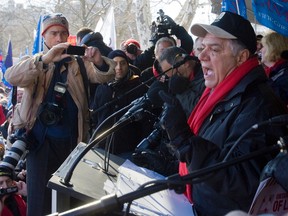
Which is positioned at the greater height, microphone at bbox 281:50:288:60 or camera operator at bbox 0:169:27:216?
microphone at bbox 281:50:288:60

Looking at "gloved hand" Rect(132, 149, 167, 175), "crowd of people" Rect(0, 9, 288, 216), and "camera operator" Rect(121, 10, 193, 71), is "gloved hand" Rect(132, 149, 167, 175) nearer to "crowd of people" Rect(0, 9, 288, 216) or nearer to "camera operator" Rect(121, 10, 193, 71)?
"crowd of people" Rect(0, 9, 288, 216)

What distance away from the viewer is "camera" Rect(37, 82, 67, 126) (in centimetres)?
387

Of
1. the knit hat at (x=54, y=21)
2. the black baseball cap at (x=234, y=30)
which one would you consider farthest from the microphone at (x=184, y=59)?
Result: the black baseball cap at (x=234, y=30)

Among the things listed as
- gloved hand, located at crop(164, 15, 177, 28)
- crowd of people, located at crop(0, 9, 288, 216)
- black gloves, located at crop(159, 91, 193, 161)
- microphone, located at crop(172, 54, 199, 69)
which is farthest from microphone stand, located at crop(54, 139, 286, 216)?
gloved hand, located at crop(164, 15, 177, 28)

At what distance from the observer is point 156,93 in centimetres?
399

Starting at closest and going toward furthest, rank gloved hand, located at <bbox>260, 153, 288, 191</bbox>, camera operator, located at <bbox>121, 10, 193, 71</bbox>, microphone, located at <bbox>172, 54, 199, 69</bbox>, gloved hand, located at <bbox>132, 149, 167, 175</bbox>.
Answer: gloved hand, located at <bbox>260, 153, 288, 191</bbox>
gloved hand, located at <bbox>132, 149, 167, 175</bbox>
microphone, located at <bbox>172, 54, 199, 69</bbox>
camera operator, located at <bbox>121, 10, 193, 71</bbox>

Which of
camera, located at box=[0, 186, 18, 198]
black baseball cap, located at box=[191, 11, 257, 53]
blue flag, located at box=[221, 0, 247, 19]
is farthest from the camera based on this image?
blue flag, located at box=[221, 0, 247, 19]

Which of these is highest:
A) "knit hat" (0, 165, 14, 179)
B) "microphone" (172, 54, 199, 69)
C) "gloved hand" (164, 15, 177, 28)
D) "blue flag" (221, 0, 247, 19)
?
A: "blue flag" (221, 0, 247, 19)

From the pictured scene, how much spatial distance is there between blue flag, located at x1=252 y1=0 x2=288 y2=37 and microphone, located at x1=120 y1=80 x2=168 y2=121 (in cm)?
98

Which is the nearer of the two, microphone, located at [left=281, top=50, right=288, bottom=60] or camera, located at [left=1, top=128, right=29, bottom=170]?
camera, located at [left=1, top=128, right=29, bottom=170]

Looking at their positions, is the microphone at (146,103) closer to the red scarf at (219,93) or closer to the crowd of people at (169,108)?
the crowd of people at (169,108)

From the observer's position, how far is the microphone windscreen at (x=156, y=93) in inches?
149

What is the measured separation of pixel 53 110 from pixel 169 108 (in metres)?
1.72

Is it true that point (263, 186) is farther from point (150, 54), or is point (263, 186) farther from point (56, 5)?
point (56, 5)
